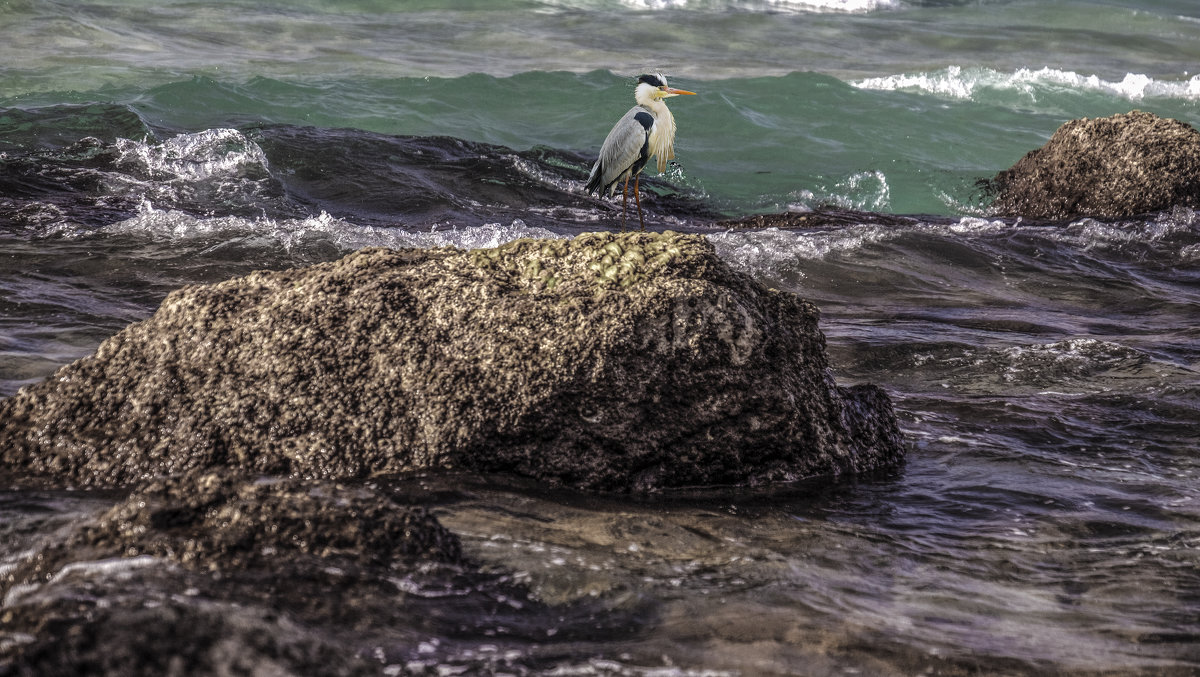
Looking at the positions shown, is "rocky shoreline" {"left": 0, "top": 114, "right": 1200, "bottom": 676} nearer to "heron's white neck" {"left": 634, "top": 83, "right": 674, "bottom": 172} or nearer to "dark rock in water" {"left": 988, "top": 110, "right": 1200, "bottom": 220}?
"heron's white neck" {"left": 634, "top": 83, "right": 674, "bottom": 172}

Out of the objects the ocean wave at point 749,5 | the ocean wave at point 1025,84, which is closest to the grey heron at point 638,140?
the ocean wave at point 1025,84

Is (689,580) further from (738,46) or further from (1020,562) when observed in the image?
(738,46)

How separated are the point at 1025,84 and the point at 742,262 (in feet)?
44.3

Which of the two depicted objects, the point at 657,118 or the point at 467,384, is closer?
the point at 467,384

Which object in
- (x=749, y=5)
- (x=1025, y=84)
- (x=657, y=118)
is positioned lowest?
(x=657, y=118)

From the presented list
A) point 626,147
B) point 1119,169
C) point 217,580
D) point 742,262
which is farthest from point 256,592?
point 1119,169

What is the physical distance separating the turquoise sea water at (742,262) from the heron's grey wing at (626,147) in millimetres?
683

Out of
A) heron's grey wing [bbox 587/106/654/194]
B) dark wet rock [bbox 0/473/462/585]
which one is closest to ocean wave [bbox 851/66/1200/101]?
heron's grey wing [bbox 587/106/654/194]

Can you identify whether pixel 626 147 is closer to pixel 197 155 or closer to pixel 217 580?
pixel 197 155

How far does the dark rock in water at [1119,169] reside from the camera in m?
8.63

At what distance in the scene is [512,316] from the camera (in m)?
3.21

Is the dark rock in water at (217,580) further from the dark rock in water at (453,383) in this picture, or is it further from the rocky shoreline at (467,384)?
the dark rock in water at (453,383)

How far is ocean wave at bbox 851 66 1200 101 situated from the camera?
701 inches

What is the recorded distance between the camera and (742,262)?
7.11 m
